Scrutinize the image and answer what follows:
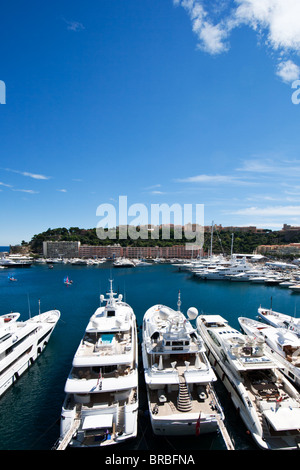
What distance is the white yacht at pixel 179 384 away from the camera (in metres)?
12.3

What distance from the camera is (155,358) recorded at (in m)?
16.0

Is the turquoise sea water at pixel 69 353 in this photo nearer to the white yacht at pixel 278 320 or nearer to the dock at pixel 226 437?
the dock at pixel 226 437

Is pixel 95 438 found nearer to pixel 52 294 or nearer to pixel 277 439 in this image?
pixel 277 439

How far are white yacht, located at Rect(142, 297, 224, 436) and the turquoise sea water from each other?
1.15 meters

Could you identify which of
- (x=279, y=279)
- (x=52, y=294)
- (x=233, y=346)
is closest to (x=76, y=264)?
(x=52, y=294)

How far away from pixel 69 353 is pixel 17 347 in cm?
481

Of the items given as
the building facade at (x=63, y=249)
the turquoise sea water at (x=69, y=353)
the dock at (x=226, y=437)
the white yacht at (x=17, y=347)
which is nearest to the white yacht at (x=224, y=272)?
the turquoise sea water at (x=69, y=353)

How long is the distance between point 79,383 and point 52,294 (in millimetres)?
37983

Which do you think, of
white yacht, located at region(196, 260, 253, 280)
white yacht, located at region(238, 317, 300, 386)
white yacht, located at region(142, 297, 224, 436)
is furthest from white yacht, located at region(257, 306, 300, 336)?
white yacht, located at region(196, 260, 253, 280)

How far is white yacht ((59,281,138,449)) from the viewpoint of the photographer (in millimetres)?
11484

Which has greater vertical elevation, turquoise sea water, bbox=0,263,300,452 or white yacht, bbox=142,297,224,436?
white yacht, bbox=142,297,224,436

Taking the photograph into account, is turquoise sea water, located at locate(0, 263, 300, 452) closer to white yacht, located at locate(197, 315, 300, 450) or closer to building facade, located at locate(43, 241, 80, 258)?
white yacht, located at locate(197, 315, 300, 450)

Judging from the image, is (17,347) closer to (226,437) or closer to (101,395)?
(101,395)

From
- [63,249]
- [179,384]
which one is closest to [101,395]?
[179,384]
